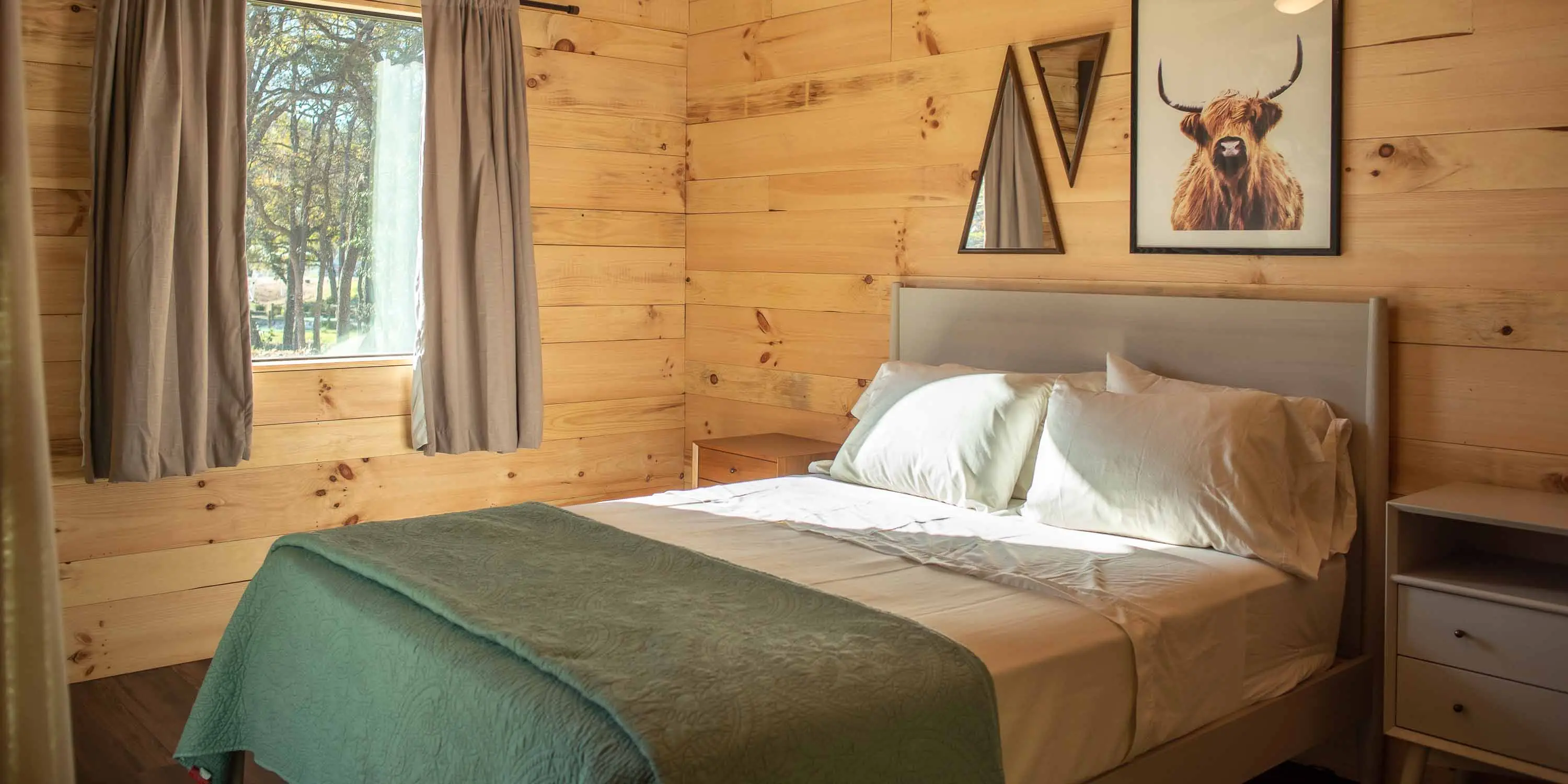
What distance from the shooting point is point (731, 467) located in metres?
3.94

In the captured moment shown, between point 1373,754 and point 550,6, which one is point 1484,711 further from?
point 550,6

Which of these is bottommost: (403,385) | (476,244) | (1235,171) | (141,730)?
(141,730)

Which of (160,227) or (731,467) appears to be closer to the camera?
(160,227)

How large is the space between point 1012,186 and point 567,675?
230 cm

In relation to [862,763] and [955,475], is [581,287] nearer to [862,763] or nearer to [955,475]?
[955,475]

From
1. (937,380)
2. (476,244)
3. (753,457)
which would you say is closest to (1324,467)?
(937,380)

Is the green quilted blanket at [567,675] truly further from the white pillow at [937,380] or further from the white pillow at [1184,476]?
the white pillow at [937,380]

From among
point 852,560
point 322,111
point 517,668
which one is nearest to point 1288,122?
point 852,560

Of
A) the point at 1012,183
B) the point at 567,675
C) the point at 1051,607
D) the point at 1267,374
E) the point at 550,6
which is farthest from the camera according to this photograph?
the point at 550,6

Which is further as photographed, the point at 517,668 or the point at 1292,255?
the point at 1292,255

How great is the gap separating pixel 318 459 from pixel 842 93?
212 centimetres

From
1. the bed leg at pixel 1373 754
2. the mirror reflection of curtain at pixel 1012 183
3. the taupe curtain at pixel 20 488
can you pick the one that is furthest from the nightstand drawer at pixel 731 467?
the taupe curtain at pixel 20 488

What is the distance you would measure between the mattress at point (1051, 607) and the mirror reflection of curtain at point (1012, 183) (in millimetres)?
911

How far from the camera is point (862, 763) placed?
1652mm
